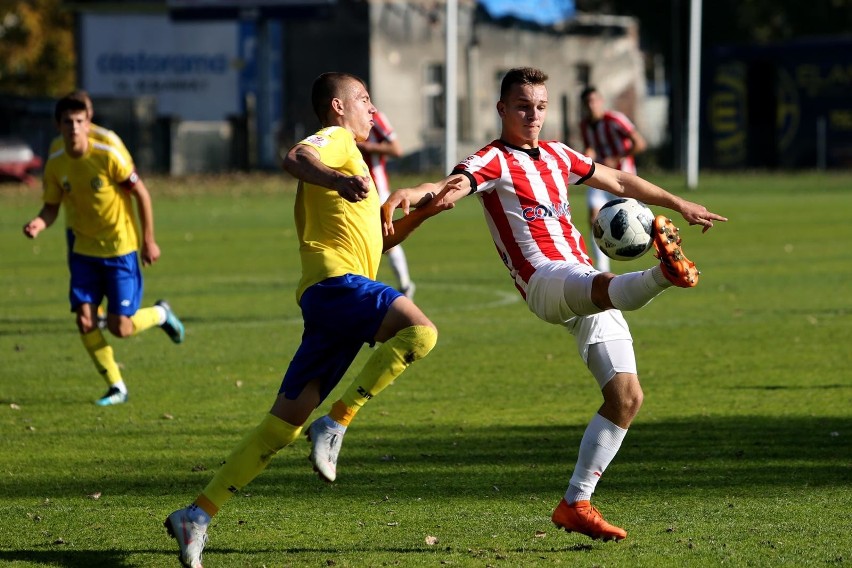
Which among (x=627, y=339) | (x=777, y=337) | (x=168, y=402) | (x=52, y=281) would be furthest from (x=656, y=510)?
(x=52, y=281)

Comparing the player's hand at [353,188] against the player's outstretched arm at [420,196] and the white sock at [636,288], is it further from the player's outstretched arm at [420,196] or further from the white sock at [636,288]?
the white sock at [636,288]

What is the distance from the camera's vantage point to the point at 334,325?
6.02 meters

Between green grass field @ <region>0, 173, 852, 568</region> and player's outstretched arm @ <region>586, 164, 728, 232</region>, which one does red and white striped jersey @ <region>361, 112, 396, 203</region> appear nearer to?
green grass field @ <region>0, 173, 852, 568</region>

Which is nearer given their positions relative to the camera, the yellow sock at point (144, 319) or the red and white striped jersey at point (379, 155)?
the yellow sock at point (144, 319)

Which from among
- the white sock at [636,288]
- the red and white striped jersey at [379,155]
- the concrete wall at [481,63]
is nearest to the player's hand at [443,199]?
the white sock at [636,288]

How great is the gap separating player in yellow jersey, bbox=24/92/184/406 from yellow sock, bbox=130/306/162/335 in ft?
0.52

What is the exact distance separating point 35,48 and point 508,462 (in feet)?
176

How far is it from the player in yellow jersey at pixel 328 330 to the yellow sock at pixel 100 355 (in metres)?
4.26

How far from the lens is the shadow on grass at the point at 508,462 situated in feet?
24.3

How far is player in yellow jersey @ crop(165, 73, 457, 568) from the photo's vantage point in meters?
5.93

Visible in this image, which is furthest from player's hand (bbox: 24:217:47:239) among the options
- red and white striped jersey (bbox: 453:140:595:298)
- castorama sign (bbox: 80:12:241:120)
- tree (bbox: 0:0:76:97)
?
tree (bbox: 0:0:76:97)

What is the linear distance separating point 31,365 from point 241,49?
41.2 m

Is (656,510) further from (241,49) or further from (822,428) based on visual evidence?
(241,49)

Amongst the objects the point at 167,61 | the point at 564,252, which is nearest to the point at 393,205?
the point at 564,252
